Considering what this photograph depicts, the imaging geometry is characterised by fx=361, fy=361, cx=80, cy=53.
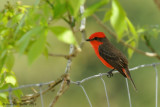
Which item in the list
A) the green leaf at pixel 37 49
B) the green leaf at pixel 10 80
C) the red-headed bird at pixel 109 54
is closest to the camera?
the green leaf at pixel 37 49

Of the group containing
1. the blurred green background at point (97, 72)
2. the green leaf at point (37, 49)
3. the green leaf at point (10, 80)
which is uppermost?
the blurred green background at point (97, 72)

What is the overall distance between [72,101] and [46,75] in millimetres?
1054

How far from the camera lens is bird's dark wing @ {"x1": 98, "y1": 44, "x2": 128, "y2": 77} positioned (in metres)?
2.78

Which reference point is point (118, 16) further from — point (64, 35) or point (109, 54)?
point (109, 54)

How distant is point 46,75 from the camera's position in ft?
33.6

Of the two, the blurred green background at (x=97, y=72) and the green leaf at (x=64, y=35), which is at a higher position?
the blurred green background at (x=97, y=72)

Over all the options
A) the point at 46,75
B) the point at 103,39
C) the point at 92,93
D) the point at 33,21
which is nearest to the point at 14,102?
the point at 33,21

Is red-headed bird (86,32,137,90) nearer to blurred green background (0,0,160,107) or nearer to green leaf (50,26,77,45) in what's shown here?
green leaf (50,26,77,45)

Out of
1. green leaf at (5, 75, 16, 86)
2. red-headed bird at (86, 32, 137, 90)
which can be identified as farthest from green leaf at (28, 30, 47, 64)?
red-headed bird at (86, 32, 137, 90)

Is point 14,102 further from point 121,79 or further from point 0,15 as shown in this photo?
point 121,79

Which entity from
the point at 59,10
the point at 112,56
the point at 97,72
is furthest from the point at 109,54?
the point at 97,72

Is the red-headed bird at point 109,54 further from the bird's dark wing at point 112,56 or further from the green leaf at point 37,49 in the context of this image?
the green leaf at point 37,49

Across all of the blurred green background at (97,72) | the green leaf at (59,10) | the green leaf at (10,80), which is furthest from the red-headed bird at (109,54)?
the blurred green background at (97,72)

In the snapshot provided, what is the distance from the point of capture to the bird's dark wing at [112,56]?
9.11ft
